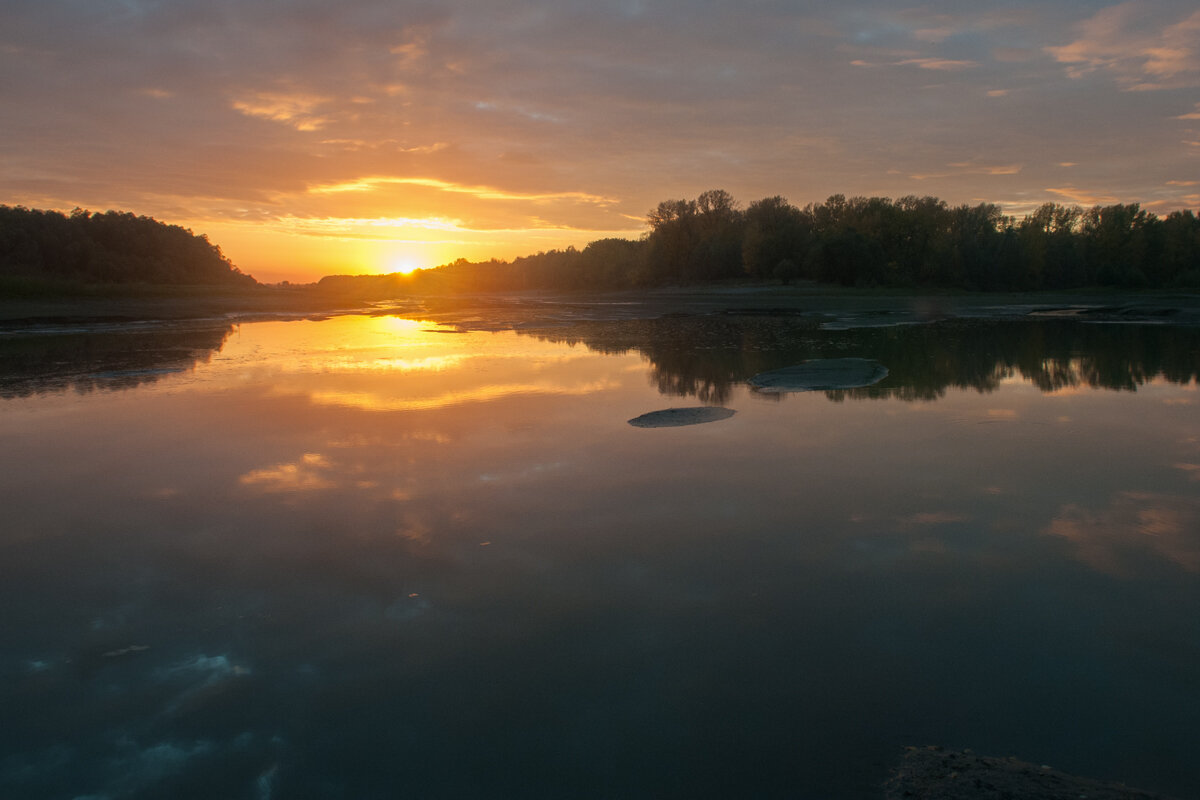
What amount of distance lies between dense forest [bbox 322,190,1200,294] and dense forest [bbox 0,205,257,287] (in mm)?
59528

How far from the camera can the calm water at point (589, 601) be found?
3.68 m

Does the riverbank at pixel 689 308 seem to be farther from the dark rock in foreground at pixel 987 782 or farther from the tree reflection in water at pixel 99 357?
the dark rock in foreground at pixel 987 782

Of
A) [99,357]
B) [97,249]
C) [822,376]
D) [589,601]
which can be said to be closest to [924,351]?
[822,376]

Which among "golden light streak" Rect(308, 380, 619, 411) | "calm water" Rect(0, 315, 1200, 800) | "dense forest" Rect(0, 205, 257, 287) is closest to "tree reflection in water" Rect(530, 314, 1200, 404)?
"golden light streak" Rect(308, 380, 619, 411)

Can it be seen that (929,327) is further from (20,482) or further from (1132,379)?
(20,482)

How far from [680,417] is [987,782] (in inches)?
338

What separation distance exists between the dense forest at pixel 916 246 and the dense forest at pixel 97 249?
195 feet

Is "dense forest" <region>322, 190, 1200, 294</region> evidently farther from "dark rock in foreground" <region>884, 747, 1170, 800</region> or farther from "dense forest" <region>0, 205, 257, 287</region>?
"dark rock in foreground" <region>884, 747, 1170, 800</region>

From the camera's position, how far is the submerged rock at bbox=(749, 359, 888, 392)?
14.4 meters

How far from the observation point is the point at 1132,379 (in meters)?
15.3

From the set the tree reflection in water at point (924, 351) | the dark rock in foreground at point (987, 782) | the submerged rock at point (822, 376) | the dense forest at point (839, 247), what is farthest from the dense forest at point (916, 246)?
the dark rock in foreground at point (987, 782)

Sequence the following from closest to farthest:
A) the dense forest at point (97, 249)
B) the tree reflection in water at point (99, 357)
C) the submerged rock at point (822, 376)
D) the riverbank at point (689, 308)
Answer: the submerged rock at point (822, 376), the tree reflection in water at point (99, 357), the riverbank at point (689, 308), the dense forest at point (97, 249)

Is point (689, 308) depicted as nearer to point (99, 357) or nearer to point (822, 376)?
point (822, 376)

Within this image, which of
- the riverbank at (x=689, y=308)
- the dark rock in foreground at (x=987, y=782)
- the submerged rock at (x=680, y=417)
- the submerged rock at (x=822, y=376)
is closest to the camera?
the dark rock in foreground at (x=987, y=782)
